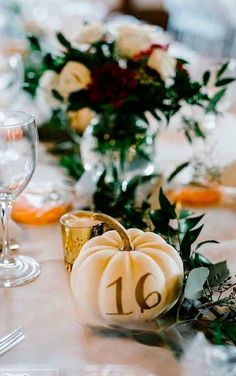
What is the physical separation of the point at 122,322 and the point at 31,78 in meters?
0.86

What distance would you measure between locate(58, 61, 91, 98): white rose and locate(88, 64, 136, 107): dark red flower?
2 cm

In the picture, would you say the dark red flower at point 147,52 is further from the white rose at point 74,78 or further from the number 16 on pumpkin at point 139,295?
the number 16 on pumpkin at point 139,295

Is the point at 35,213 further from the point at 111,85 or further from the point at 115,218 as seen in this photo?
the point at 111,85

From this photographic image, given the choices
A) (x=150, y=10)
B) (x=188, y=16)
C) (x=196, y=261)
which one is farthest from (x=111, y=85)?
(x=150, y=10)

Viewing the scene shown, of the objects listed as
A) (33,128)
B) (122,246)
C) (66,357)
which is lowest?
(66,357)

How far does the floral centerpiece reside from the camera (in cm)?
131

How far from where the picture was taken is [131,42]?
52.8 inches

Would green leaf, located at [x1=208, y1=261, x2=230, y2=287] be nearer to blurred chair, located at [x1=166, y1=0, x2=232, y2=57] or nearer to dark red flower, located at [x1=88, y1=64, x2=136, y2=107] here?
dark red flower, located at [x1=88, y1=64, x2=136, y2=107]

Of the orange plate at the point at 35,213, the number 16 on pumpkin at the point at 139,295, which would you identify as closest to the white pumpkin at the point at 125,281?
the number 16 on pumpkin at the point at 139,295

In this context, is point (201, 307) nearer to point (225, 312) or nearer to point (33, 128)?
point (225, 312)

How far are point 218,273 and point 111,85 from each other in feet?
1.70

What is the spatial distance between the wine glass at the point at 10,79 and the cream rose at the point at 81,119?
24 cm

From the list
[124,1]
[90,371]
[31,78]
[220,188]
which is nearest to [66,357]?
[90,371]

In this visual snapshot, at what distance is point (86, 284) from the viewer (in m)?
0.84
